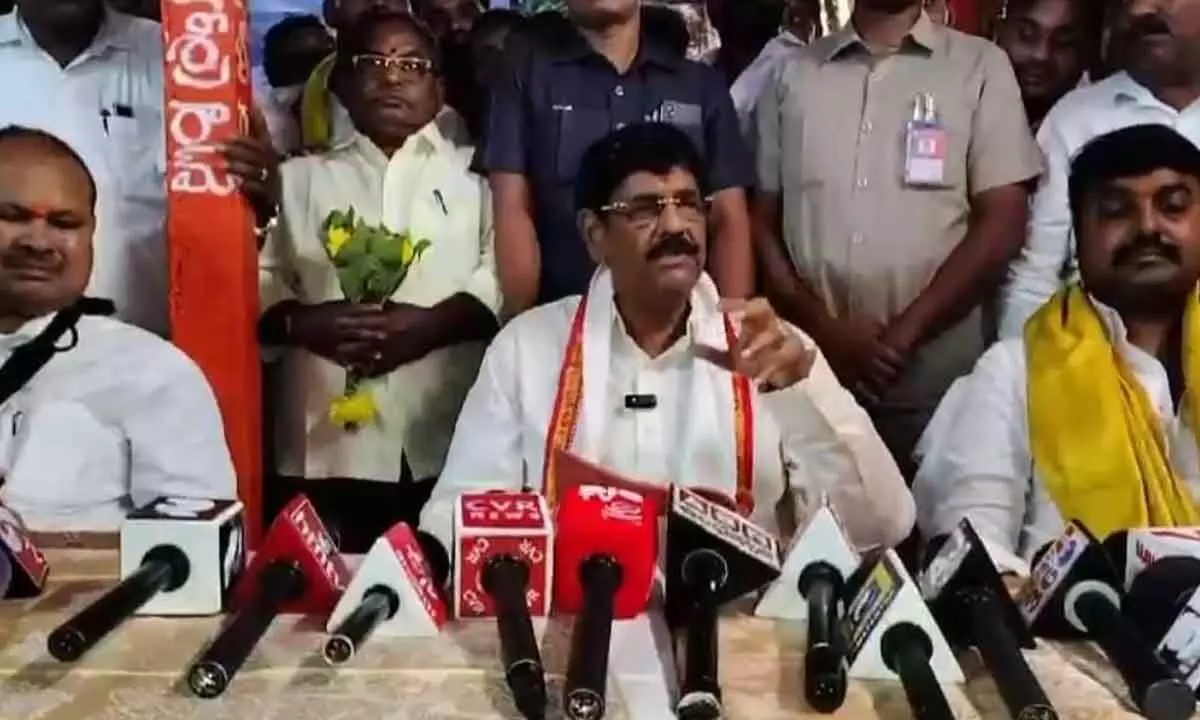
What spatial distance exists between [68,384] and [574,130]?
0.88m

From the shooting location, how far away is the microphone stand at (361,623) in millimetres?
1493

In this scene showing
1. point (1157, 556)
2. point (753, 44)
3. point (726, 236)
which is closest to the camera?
point (1157, 556)

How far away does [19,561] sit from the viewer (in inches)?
67.3

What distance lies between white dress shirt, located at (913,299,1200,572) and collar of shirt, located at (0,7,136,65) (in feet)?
5.20

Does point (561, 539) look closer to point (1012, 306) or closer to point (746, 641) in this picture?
point (746, 641)

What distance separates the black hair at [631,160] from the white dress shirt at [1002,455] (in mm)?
490

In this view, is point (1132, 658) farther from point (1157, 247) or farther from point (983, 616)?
point (1157, 247)

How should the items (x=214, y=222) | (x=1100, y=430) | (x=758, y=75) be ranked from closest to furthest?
(x=1100, y=430) → (x=214, y=222) → (x=758, y=75)

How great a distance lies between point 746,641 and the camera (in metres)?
1.62

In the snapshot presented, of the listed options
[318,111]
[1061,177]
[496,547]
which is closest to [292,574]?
[496,547]

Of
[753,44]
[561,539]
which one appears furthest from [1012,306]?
[561,539]

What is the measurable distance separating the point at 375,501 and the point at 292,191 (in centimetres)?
54

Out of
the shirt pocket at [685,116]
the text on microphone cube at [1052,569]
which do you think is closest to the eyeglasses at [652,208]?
the shirt pocket at [685,116]

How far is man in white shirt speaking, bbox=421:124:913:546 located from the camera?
222 centimetres
